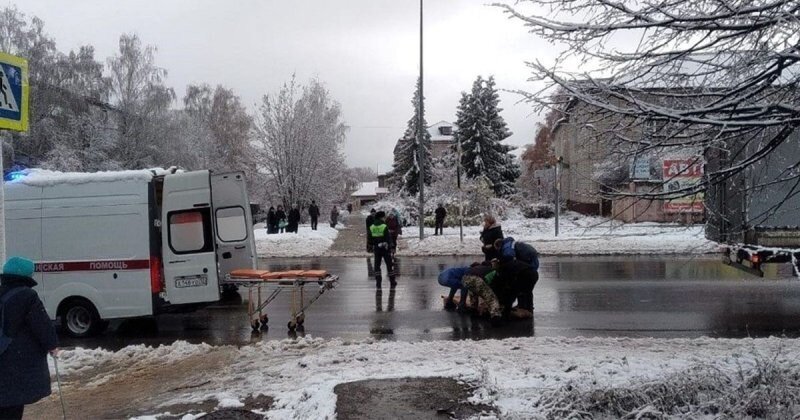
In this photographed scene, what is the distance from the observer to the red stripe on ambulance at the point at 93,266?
9883 millimetres

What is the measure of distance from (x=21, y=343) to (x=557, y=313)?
845 centimetres

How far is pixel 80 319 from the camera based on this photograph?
10.2m

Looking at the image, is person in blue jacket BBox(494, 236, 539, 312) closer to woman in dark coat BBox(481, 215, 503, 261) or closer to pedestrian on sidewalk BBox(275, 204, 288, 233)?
woman in dark coat BBox(481, 215, 503, 261)

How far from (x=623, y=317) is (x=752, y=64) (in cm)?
661

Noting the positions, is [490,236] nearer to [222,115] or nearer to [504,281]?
[504,281]

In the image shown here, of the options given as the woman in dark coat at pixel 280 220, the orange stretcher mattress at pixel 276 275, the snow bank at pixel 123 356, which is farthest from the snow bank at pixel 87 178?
the woman in dark coat at pixel 280 220

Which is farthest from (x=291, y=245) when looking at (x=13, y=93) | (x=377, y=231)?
(x=13, y=93)

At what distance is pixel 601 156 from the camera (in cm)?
592

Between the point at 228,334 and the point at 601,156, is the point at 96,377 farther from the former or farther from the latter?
the point at 601,156

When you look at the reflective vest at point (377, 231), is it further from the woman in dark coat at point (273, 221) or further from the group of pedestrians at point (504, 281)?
the woman in dark coat at point (273, 221)

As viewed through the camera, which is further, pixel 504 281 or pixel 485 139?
pixel 485 139

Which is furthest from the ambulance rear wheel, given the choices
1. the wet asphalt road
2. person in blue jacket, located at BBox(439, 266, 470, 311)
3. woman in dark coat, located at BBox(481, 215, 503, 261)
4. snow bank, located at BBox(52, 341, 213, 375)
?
woman in dark coat, located at BBox(481, 215, 503, 261)

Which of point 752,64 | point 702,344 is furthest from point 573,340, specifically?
point 752,64

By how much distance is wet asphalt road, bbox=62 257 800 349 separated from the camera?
959cm
